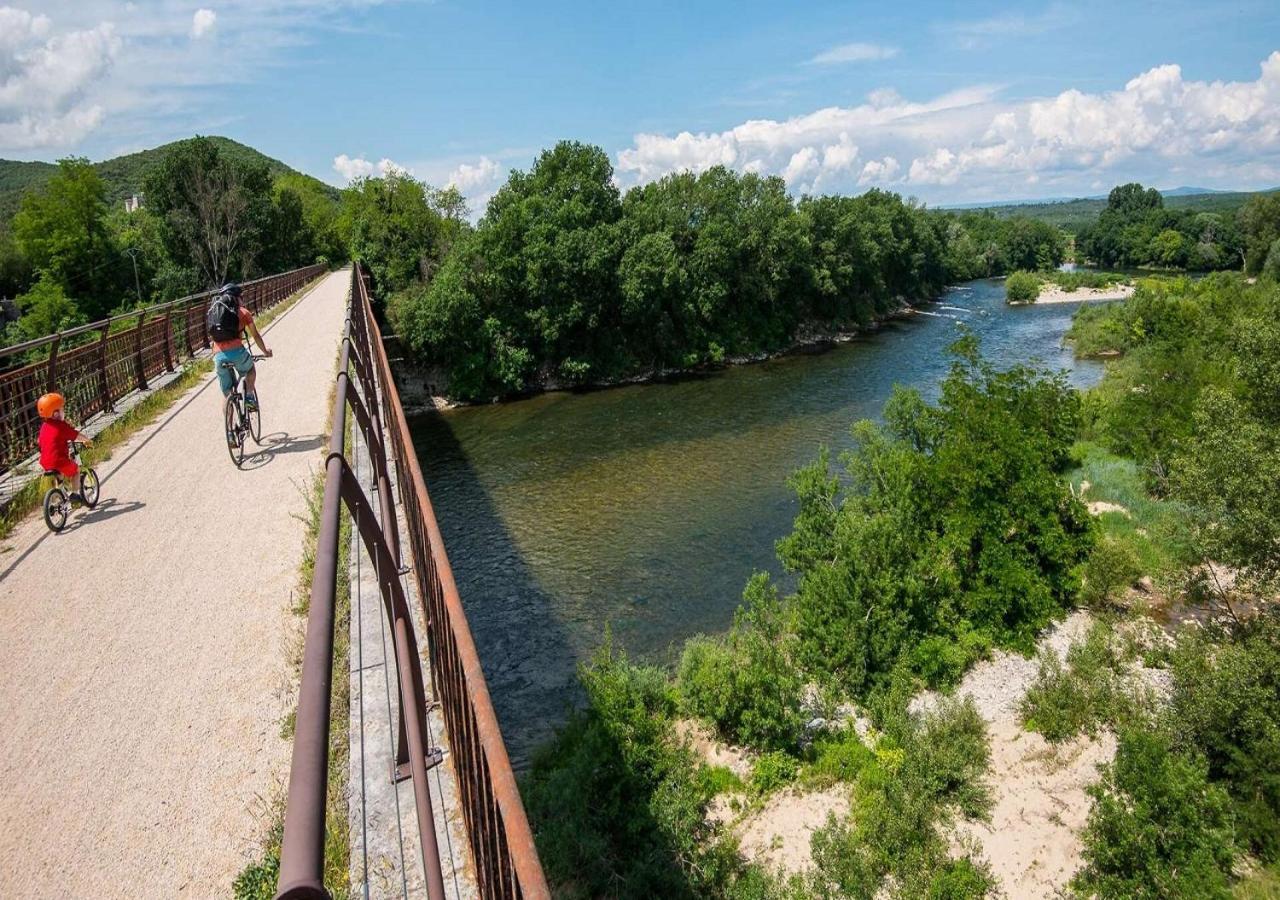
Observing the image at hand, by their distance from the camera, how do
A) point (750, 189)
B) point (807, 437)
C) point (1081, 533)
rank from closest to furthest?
point (1081, 533), point (807, 437), point (750, 189)

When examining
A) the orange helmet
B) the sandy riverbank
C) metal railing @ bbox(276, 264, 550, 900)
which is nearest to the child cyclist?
the orange helmet

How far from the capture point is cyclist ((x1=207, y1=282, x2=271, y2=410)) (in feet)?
30.4

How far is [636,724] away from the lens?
1152 cm

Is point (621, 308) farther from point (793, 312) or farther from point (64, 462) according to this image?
point (64, 462)

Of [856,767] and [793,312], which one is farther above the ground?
[793,312]

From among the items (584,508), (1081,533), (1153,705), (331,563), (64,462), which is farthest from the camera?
(584,508)

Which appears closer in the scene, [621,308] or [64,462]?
[64,462]

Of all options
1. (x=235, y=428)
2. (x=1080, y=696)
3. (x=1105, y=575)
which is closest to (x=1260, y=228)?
(x=1105, y=575)

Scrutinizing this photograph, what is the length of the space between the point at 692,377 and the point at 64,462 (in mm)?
35177

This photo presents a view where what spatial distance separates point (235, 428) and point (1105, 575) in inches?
690

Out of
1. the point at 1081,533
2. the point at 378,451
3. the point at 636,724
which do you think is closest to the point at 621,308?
the point at 1081,533

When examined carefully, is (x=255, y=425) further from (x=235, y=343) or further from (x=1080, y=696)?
(x=1080, y=696)

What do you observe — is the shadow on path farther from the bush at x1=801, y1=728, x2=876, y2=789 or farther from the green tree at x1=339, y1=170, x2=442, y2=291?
the green tree at x1=339, y1=170, x2=442, y2=291

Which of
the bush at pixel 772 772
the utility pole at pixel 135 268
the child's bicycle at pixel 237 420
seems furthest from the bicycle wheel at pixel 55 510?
the utility pole at pixel 135 268
